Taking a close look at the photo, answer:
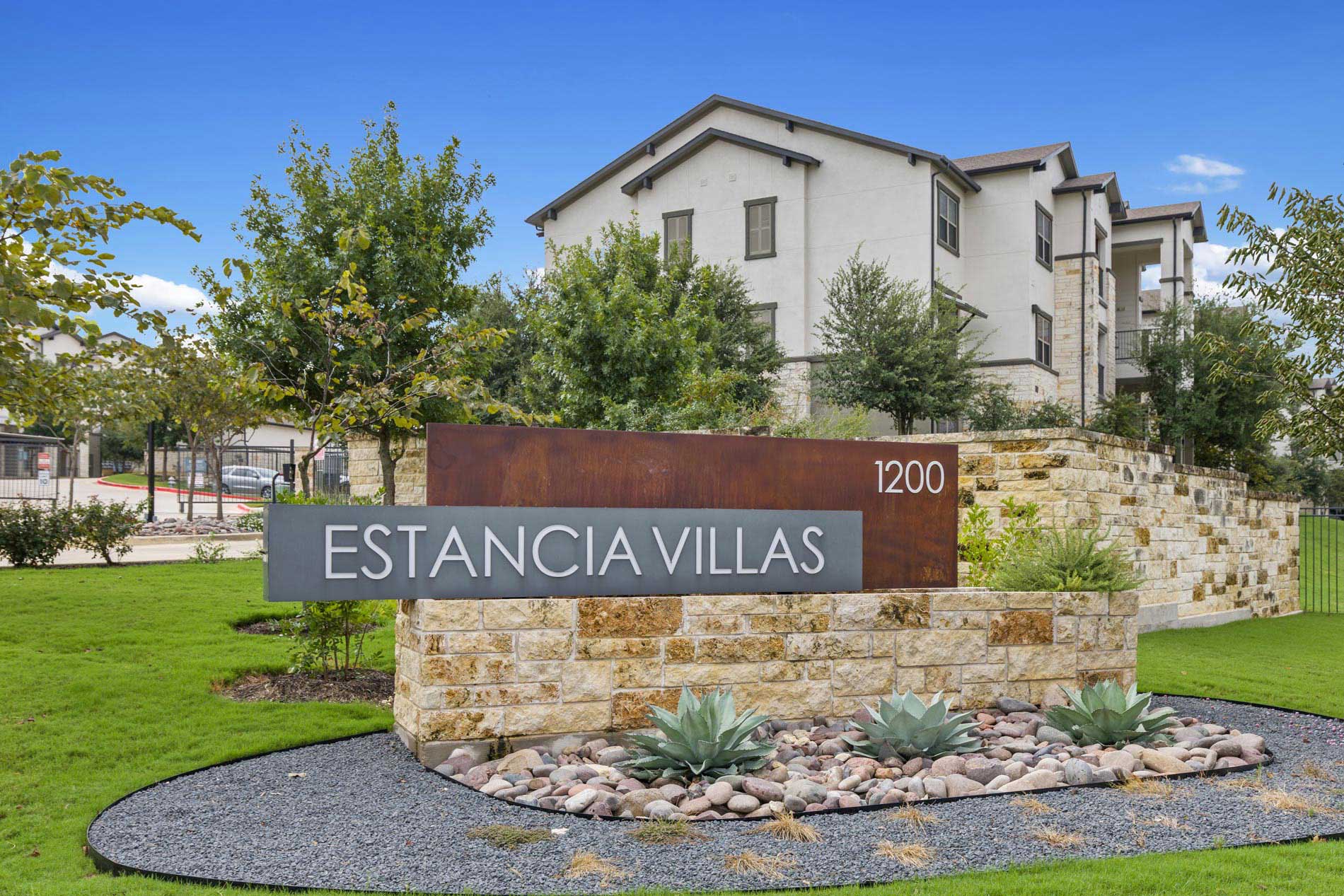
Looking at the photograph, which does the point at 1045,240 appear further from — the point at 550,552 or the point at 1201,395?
the point at 550,552

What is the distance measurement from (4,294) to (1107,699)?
25.4ft

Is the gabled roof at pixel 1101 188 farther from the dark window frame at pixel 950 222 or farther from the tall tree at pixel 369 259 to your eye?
the tall tree at pixel 369 259

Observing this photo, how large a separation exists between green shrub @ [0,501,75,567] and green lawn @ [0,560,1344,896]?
196 centimetres

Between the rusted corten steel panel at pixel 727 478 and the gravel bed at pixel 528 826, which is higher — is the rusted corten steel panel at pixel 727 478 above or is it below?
above

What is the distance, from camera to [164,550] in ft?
68.0

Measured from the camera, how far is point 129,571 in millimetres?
15477

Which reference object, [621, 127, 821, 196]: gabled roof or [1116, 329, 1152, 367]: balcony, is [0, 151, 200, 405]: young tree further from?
[1116, 329, 1152, 367]: balcony

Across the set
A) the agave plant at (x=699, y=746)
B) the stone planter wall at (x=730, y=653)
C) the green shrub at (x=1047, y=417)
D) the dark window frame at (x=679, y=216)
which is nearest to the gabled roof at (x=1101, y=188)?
the green shrub at (x=1047, y=417)

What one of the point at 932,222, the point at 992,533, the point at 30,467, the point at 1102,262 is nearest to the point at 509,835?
the point at 992,533

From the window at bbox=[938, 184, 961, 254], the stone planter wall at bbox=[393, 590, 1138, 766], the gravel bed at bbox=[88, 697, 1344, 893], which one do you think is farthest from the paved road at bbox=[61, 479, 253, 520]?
the gravel bed at bbox=[88, 697, 1344, 893]

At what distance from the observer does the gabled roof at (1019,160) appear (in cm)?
2800

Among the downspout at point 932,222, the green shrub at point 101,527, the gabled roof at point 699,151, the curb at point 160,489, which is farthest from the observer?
the curb at point 160,489

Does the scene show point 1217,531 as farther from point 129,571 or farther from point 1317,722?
point 129,571

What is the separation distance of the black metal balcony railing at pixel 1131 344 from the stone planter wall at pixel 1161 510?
15018 millimetres
